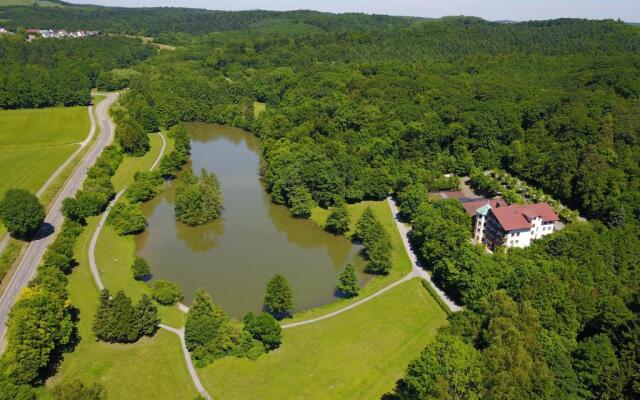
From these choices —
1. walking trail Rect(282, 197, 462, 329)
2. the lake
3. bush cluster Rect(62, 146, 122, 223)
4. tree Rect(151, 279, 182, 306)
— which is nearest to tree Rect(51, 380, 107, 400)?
tree Rect(151, 279, 182, 306)

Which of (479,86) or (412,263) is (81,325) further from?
(479,86)

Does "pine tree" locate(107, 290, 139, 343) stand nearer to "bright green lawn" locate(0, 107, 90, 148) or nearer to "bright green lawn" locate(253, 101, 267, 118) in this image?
"bright green lawn" locate(0, 107, 90, 148)

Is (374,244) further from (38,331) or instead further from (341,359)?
(38,331)

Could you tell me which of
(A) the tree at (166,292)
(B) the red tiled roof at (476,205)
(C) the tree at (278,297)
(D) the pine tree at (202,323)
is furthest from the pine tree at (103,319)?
(B) the red tiled roof at (476,205)

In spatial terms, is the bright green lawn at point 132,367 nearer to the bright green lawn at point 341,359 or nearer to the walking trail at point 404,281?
the bright green lawn at point 341,359

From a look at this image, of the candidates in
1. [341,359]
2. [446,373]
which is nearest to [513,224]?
[341,359]
